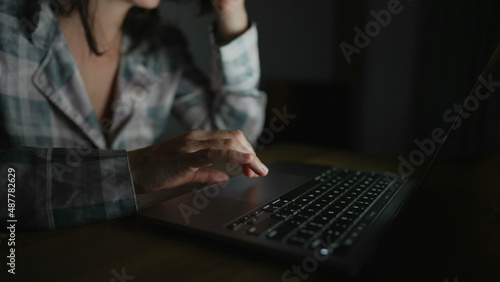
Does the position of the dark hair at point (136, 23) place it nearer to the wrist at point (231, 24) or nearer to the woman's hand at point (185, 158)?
the wrist at point (231, 24)

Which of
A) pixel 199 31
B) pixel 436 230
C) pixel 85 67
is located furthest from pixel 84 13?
pixel 436 230

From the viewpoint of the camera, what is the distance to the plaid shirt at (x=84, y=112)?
452mm

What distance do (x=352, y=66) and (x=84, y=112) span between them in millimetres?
767

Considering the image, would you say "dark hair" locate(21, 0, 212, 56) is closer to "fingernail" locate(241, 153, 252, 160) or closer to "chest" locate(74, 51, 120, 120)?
"chest" locate(74, 51, 120, 120)

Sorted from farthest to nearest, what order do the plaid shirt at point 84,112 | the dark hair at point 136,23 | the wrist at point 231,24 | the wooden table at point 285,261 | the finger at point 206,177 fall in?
the wrist at point 231,24
the dark hair at point 136,23
the finger at point 206,177
the plaid shirt at point 84,112
the wooden table at point 285,261

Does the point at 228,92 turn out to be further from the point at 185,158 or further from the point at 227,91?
the point at 185,158

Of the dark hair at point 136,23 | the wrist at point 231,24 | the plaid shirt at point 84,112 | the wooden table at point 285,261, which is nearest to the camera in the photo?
the wooden table at point 285,261

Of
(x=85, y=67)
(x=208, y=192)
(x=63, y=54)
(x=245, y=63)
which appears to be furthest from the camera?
(x=245, y=63)

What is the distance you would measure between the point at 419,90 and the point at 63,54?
93 centimetres

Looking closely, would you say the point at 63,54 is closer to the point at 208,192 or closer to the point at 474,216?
the point at 208,192

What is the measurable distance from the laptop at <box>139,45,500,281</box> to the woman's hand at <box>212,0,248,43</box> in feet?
1.77

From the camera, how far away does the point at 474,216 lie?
0.41 meters

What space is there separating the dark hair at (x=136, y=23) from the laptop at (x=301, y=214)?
1.96 feet

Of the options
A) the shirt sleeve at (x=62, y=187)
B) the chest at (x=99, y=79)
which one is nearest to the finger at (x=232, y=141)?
the shirt sleeve at (x=62, y=187)
